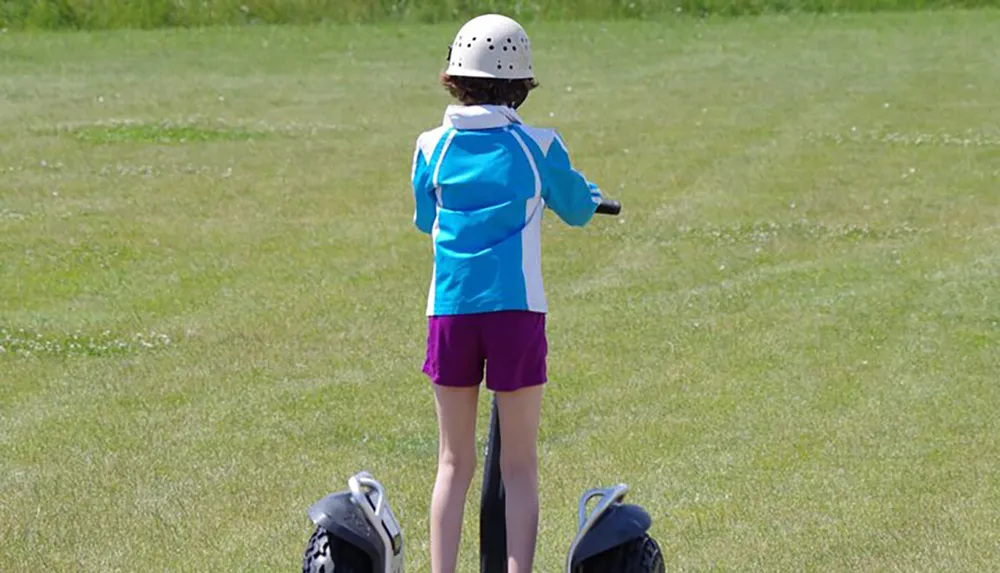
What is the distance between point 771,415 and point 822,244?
5.21 meters

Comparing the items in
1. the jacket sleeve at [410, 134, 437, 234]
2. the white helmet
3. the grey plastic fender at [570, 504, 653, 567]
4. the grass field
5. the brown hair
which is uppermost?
the white helmet

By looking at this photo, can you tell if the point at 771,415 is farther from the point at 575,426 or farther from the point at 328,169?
the point at 328,169

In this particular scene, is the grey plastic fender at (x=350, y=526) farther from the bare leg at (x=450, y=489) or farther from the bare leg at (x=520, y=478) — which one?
the bare leg at (x=520, y=478)

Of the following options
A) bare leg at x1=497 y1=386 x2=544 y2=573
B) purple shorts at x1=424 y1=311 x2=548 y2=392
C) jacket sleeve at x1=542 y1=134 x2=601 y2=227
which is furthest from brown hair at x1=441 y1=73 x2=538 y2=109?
bare leg at x1=497 y1=386 x2=544 y2=573

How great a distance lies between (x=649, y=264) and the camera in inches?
505

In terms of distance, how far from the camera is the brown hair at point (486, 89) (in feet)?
Answer: 17.0

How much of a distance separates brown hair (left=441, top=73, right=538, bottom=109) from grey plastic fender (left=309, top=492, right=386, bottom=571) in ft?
4.00

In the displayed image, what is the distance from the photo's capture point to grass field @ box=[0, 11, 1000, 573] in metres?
7.01

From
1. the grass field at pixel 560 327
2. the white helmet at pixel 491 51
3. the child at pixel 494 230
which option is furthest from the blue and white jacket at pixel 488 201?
the grass field at pixel 560 327

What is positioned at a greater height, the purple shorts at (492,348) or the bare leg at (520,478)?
the purple shorts at (492,348)

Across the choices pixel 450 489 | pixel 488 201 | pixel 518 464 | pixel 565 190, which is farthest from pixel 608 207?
pixel 450 489

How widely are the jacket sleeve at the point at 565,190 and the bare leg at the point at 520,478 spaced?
1.75 ft

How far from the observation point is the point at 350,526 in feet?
17.0

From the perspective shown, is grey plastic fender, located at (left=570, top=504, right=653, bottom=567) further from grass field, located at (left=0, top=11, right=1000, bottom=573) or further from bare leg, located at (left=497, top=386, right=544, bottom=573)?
grass field, located at (left=0, top=11, right=1000, bottom=573)
